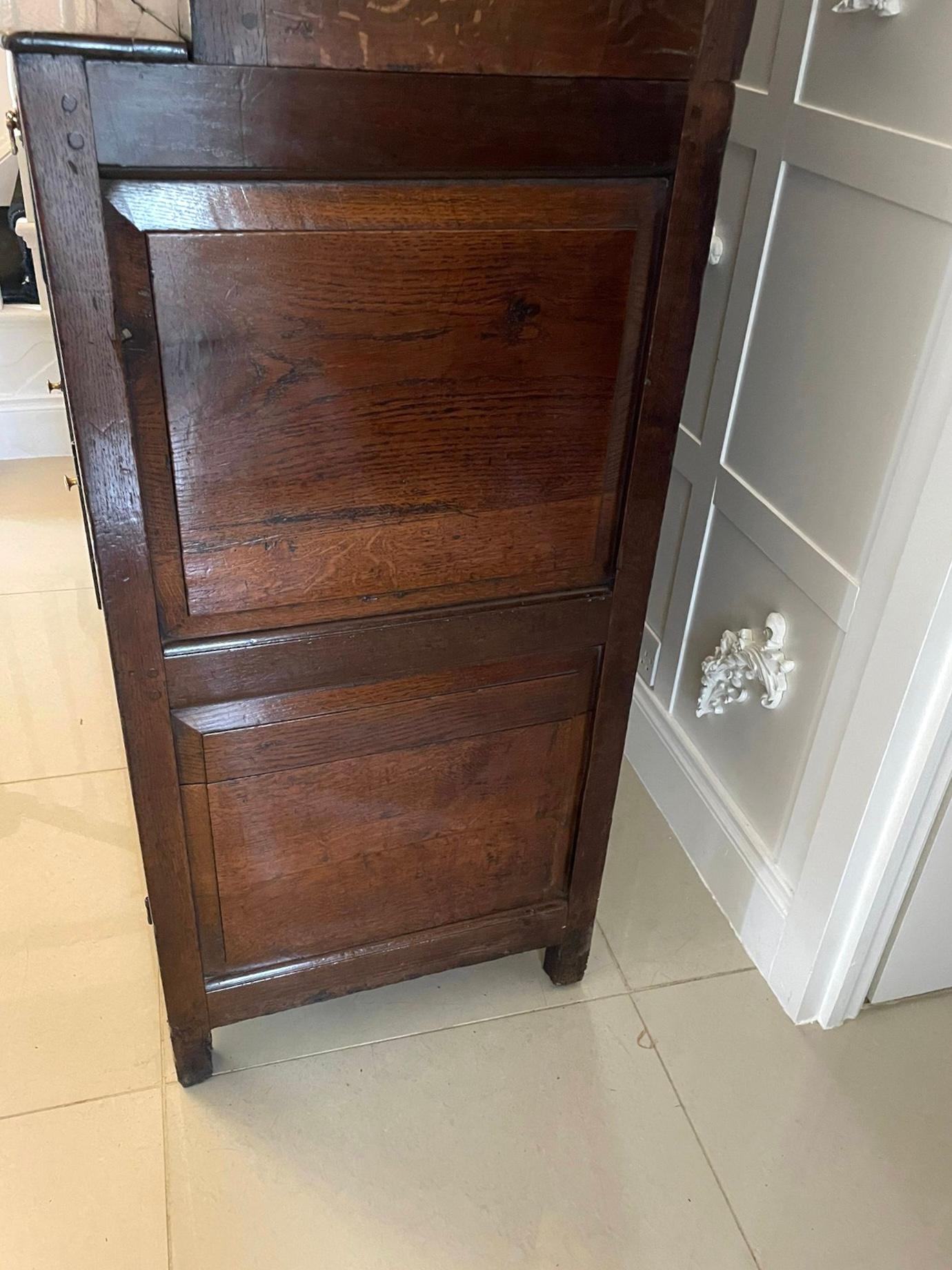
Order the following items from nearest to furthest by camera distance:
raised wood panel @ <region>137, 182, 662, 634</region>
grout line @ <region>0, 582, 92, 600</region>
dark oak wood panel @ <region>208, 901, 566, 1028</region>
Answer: raised wood panel @ <region>137, 182, 662, 634</region>, dark oak wood panel @ <region>208, 901, 566, 1028</region>, grout line @ <region>0, 582, 92, 600</region>

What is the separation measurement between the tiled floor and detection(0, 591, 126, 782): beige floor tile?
9.1 inches

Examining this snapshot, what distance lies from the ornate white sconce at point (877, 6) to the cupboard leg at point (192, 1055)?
1432 millimetres

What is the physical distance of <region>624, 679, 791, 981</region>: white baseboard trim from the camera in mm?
1518

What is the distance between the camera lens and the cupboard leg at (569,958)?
A: 56.7 inches

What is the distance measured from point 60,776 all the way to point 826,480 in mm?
1401

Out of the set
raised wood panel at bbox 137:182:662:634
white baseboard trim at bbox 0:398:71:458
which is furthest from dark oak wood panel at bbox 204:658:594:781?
white baseboard trim at bbox 0:398:71:458

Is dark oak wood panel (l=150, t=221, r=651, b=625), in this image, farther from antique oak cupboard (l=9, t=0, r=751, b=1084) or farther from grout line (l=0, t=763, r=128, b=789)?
grout line (l=0, t=763, r=128, b=789)

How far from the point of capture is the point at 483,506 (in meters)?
1.05

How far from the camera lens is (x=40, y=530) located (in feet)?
8.48

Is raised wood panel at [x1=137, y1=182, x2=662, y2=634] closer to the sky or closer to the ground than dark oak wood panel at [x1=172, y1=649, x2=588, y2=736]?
Answer: closer to the sky

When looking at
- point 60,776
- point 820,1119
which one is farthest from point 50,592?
point 820,1119

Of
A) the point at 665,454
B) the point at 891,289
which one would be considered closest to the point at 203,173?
the point at 665,454

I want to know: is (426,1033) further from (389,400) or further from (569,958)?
(389,400)

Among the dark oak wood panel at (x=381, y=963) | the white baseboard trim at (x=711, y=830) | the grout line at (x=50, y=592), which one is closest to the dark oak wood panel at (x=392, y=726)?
the dark oak wood panel at (x=381, y=963)
